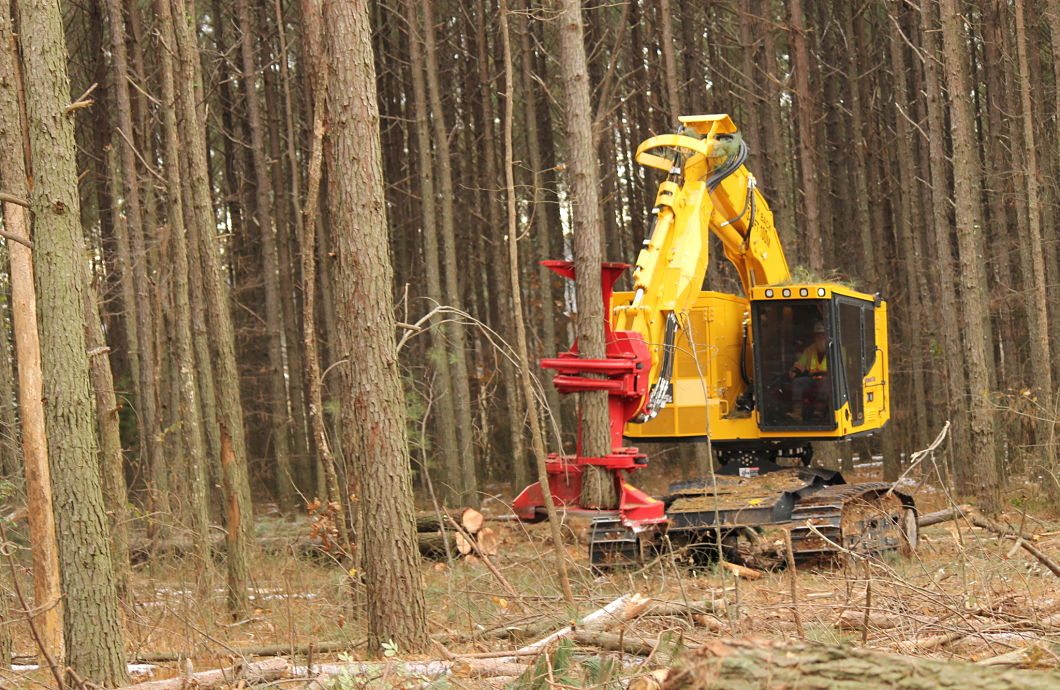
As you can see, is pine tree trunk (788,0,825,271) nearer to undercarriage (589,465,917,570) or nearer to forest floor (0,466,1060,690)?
undercarriage (589,465,917,570)

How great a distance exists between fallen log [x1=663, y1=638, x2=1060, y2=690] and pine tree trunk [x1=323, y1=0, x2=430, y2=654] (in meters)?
3.49

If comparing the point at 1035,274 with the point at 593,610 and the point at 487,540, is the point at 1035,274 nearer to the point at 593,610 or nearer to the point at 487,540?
the point at 487,540

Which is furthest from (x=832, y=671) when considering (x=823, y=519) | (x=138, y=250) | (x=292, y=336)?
(x=292, y=336)

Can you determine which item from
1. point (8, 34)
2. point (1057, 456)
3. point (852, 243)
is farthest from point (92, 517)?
point (852, 243)

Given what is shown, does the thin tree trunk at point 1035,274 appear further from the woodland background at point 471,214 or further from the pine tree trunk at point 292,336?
the pine tree trunk at point 292,336

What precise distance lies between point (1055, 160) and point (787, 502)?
600 inches

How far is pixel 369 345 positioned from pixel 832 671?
13.2 ft

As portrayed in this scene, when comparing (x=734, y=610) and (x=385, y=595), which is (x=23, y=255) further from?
(x=734, y=610)

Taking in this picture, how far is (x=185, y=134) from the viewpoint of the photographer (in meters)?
10.7

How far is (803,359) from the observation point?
11.1 m

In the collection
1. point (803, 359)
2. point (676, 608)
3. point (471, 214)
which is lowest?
point (676, 608)

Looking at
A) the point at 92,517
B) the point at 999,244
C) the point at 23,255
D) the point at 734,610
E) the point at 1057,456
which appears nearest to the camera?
the point at 734,610

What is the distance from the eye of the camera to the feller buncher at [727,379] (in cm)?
973

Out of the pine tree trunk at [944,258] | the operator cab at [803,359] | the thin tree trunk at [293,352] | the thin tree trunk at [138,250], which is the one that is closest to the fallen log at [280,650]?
the operator cab at [803,359]
